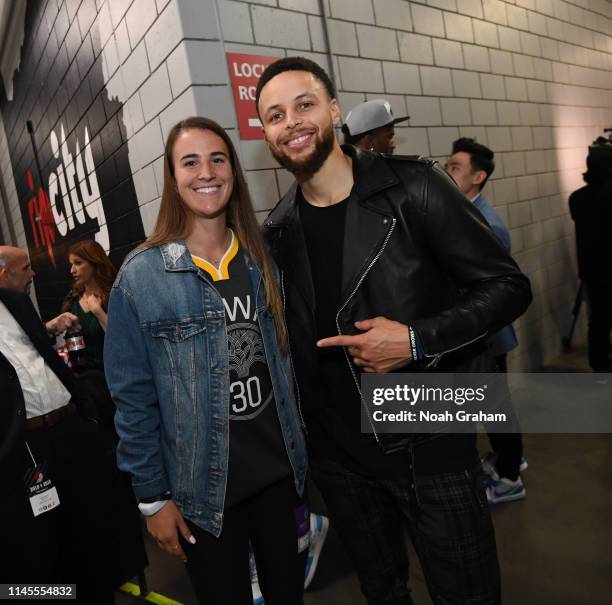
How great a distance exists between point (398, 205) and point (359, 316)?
1.04ft

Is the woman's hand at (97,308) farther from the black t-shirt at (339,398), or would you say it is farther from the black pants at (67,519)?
the black t-shirt at (339,398)

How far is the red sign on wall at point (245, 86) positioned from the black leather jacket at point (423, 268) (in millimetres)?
1183

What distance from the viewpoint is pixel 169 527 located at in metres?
1.26

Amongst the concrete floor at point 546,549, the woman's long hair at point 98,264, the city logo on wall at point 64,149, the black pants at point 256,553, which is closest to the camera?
the black pants at point 256,553

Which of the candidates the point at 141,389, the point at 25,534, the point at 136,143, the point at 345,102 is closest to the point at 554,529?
the point at 141,389

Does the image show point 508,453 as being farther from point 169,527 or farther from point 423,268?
point 169,527

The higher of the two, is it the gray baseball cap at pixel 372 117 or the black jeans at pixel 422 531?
the gray baseball cap at pixel 372 117

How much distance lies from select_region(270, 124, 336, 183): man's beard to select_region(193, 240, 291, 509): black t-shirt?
34 cm

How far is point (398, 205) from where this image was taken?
1256 millimetres

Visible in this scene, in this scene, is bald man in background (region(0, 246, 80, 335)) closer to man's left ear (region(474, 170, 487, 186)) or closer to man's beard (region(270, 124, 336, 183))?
man's beard (region(270, 124, 336, 183))

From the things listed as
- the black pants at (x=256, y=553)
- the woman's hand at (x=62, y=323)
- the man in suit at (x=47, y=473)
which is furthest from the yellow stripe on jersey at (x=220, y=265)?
the woman's hand at (x=62, y=323)

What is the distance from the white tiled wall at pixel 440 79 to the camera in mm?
2320

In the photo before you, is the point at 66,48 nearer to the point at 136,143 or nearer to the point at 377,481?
the point at 136,143

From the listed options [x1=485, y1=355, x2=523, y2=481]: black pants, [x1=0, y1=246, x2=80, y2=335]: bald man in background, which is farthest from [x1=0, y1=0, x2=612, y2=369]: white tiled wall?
[x1=485, y1=355, x2=523, y2=481]: black pants
